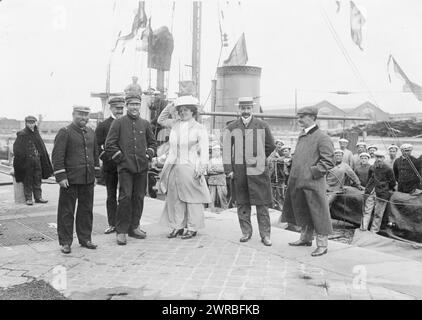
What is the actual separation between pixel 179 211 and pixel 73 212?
1.36m

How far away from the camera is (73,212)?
17.3 ft

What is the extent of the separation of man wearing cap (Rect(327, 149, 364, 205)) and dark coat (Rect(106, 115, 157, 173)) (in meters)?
4.54

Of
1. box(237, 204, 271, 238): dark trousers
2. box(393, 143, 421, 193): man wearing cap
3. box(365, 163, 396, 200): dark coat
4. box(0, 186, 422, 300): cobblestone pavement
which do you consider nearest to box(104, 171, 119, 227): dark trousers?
box(0, 186, 422, 300): cobblestone pavement

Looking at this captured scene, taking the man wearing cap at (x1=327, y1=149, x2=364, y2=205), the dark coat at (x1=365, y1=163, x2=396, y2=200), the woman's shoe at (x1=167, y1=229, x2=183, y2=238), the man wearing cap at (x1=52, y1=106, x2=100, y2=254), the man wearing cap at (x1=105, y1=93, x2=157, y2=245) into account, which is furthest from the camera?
the man wearing cap at (x1=327, y1=149, x2=364, y2=205)

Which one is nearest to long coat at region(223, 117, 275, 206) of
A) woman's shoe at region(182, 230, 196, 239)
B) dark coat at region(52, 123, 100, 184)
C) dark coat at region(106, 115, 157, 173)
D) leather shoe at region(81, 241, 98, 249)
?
woman's shoe at region(182, 230, 196, 239)

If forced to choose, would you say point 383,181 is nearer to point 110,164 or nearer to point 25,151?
point 110,164

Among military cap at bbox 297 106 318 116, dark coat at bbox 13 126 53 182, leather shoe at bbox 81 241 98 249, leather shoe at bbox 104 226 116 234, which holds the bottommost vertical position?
leather shoe at bbox 104 226 116 234

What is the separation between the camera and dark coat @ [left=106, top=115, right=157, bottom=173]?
221 inches

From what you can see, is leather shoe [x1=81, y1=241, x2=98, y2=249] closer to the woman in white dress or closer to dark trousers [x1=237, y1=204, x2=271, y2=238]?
the woman in white dress

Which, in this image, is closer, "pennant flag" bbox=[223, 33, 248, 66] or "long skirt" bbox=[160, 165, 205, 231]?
"long skirt" bbox=[160, 165, 205, 231]

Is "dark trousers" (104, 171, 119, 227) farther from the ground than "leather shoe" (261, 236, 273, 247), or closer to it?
farther from the ground

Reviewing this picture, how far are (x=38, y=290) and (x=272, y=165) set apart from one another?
23.0 feet

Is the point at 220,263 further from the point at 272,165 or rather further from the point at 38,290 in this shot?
the point at 272,165

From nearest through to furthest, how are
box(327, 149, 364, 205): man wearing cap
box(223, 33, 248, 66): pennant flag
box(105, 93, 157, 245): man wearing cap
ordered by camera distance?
1. box(105, 93, 157, 245): man wearing cap
2. box(327, 149, 364, 205): man wearing cap
3. box(223, 33, 248, 66): pennant flag
